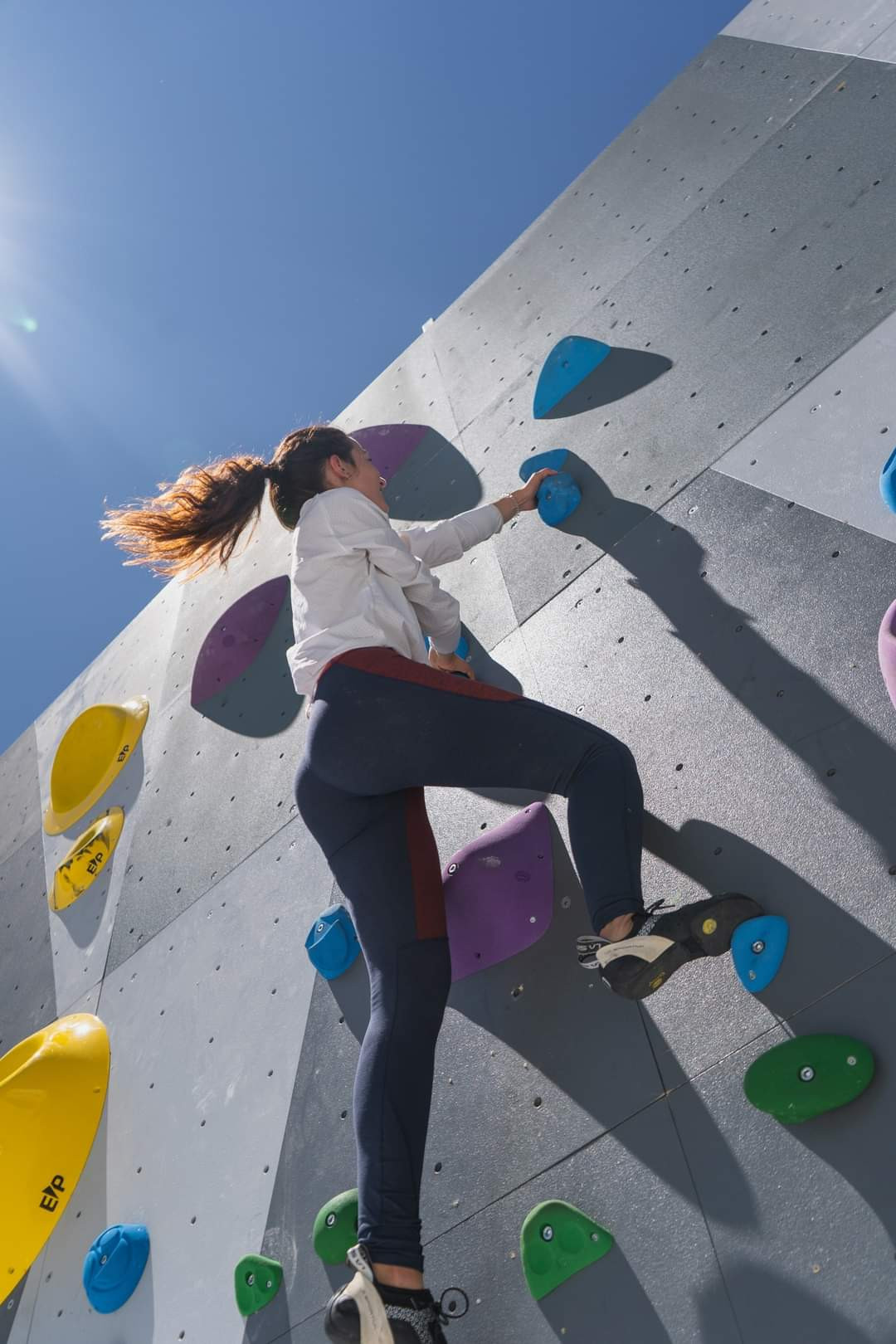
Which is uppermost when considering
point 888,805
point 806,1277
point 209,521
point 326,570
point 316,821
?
point 209,521

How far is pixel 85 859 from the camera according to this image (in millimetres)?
2891

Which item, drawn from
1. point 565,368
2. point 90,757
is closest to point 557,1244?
point 565,368

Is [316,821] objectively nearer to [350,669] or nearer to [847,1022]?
[350,669]

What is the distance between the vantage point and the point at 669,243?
2.50 metres

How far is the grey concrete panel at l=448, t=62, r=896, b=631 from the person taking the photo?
1.97 m

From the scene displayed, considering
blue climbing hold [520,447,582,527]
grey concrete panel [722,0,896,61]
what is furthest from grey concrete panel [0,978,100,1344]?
grey concrete panel [722,0,896,61]

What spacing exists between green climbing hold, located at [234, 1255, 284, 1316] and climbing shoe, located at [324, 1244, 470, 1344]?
535mm

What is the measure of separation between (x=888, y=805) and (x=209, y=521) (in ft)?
3.65

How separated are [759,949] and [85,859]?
1.99 meters

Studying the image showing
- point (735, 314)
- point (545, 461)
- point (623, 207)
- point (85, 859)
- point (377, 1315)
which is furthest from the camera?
point (85, 859)

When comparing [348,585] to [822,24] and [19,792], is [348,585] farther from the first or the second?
[19,792]

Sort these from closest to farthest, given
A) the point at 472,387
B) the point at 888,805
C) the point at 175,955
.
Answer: the point at 888,805 < the point at 175,955 < the point at 472,387

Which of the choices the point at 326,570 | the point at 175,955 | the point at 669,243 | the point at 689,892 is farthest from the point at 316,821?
the point at 669,243

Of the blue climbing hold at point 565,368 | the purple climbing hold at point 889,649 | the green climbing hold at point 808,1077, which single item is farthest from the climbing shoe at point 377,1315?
the blue climbing hold at point 565,368
